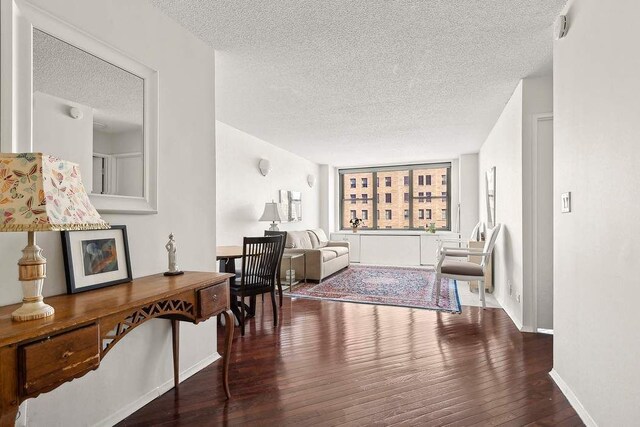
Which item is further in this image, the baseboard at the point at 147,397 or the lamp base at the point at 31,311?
the baseboard at the point at 147,397

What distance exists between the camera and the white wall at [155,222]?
1.59 metres

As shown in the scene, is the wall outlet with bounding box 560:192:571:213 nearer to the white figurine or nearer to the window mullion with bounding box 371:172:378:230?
the white figurine

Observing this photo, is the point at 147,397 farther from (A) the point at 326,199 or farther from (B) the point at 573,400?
(A) the point at 326,199

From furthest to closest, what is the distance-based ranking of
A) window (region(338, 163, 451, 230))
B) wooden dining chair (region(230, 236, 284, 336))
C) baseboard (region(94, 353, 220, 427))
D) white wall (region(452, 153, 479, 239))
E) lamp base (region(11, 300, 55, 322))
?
window (region(338, 163, 451, 230)), white wall (region(452, 153, 479, 239)), wooden dining chair (region(230, 236, 284, 336)), baseboard (region(94, 353, 220, 427)), lamp base (region(11, 300, 55, 322))

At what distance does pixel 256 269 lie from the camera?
3371 mm

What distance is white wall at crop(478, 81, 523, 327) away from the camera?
3338mm

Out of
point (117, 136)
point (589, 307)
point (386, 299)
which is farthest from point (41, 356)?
point (386, 299)

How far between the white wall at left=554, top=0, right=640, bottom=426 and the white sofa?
3.58 meters

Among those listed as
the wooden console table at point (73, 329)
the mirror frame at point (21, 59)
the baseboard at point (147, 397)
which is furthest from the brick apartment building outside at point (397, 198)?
the mirror frame at point (21, 59)

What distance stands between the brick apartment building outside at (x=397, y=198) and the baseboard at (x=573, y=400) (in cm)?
577

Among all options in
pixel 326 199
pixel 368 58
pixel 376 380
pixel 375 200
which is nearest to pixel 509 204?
pixel 368 58

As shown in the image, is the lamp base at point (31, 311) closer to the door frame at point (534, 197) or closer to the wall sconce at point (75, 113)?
the wall sconce at point (75, 113)

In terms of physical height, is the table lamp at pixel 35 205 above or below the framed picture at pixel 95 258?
above

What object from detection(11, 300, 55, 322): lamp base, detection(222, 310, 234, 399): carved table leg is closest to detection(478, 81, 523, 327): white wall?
detection(222, 310, 234, 399): carved table leg
